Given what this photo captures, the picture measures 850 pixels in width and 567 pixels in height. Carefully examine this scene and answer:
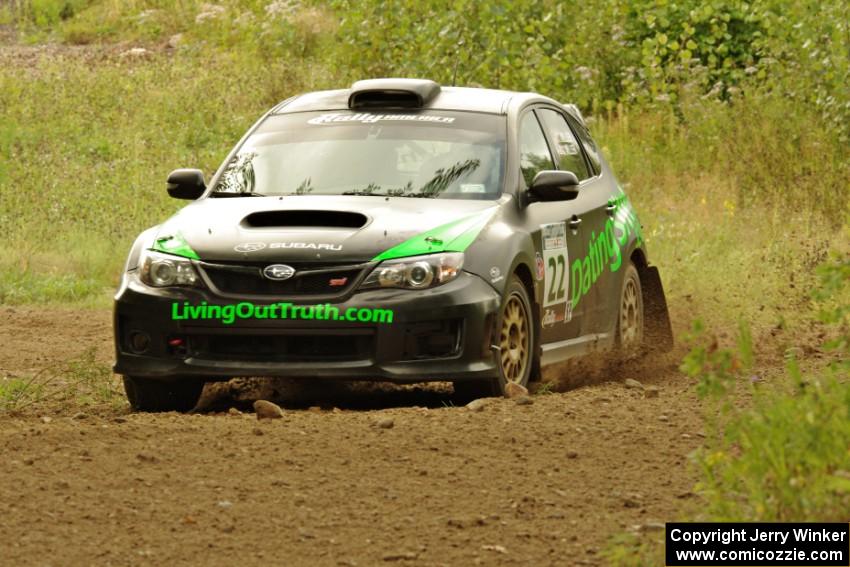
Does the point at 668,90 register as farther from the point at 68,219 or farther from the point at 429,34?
the point at 68,219

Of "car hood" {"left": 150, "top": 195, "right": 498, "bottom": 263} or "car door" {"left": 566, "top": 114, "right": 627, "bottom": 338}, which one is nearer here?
"car hood" {"left": 150, "top": 195, "right": 498, "bottom": 263}

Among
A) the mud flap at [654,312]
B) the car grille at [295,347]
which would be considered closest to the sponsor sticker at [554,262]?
the car grille at [295,347]

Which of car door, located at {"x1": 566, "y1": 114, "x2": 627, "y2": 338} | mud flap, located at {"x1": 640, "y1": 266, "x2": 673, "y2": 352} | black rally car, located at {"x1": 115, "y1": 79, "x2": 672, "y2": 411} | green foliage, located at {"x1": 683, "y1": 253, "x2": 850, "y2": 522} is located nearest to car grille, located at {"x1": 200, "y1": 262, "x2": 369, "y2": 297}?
black rally car, located at {"x1": 115, "y1": 79, "x2": 672, "y2": 411}

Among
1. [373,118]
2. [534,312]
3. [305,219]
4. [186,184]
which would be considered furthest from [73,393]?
[534,312]

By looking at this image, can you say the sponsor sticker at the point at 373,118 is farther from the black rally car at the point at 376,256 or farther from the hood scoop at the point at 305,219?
the hood scoop at the point at 305,219

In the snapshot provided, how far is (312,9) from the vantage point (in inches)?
1079

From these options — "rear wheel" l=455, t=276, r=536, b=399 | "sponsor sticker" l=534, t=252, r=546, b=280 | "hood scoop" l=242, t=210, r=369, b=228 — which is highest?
"hood scoop" l=242, t=210, r=369, b=228

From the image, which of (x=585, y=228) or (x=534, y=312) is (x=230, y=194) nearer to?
(x=534, y=312)

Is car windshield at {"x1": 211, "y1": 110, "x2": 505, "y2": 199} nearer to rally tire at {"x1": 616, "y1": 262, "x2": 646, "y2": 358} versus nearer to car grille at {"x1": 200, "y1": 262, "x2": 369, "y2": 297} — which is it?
car grille at {"x1": 200, "y1": 262, "x2": 369, "y2": 297}

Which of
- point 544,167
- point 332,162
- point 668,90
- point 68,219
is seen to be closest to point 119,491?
point 332,162

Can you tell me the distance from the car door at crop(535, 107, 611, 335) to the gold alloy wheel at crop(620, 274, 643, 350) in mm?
349

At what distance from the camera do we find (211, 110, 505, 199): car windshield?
352 inches

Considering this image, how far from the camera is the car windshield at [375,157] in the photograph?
8938 mm

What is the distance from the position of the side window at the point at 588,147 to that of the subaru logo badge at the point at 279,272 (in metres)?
3.21
